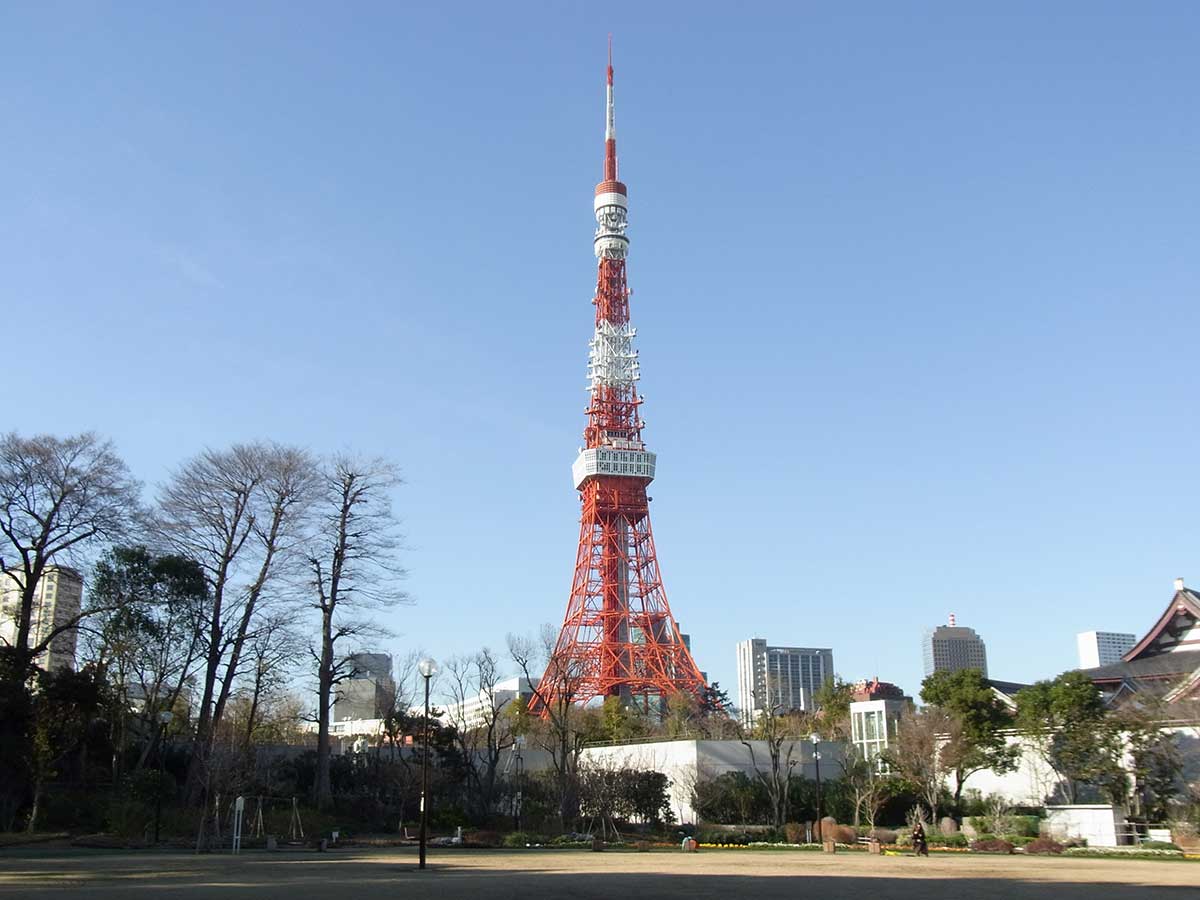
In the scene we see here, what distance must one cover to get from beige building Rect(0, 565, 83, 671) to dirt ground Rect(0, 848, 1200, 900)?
40.3 feet

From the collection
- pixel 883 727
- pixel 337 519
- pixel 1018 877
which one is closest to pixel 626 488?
pixel 883 727

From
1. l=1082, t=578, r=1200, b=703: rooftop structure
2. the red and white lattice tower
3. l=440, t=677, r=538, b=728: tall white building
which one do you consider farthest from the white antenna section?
l=1082, t=578, r=1200, b=703: rooftop structure

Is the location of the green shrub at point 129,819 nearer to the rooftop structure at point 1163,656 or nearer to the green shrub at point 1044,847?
the green shrub at point 1044,847

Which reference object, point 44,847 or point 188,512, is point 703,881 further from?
point 188,512

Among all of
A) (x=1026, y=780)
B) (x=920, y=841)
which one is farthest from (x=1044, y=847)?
(x=1026, y=780)

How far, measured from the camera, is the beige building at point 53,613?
1502 inches

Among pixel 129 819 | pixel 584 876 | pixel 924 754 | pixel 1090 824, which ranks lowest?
pixel 1090 824

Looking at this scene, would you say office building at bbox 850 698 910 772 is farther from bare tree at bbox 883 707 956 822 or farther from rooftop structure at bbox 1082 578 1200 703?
bare tree at bbox 883 707 956 822

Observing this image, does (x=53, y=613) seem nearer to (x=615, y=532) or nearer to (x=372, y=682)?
(x=372, y=682)

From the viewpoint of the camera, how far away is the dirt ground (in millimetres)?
17531

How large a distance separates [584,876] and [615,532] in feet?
198

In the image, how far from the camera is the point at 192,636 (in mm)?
40344

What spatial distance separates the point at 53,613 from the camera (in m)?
45.9

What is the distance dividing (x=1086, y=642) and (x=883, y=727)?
2824 inches
